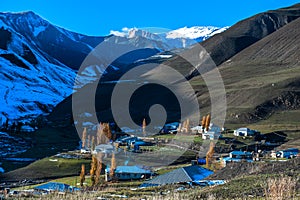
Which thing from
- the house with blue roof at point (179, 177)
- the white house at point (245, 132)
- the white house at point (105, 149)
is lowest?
the house with blue roof at point (179, 177)

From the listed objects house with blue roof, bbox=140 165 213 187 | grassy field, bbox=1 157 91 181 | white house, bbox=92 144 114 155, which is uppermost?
white house, bbox=92 144 114 155

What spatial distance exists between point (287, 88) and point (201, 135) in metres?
51.6

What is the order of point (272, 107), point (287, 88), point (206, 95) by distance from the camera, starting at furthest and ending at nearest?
point (206, 95)
point (287, 88)
point (272, 107)

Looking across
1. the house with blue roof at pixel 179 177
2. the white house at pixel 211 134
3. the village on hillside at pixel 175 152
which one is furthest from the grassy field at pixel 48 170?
the white house at pixel 211 134

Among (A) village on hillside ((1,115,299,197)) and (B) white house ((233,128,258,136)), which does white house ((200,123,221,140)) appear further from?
(B) white house ((233,128,258,136))

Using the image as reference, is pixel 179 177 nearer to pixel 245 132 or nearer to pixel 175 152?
Answer: pixel 175 152

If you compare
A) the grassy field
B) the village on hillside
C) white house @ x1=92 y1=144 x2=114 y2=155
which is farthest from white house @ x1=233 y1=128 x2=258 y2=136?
the grassy field

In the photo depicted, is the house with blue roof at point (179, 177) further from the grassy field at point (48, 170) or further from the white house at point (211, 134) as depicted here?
the white house at point (211, 134)

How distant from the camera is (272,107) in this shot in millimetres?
118750

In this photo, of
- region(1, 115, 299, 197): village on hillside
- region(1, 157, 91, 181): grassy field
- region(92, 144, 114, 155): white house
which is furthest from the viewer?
region(92, 144, 114, 155): white house

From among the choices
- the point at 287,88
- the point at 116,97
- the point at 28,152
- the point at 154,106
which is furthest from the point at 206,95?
the point at 28,152

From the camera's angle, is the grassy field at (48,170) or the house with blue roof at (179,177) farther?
the grassy field at (48,170)

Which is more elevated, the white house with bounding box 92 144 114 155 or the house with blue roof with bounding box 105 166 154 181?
the white house with bounding box 92 144 114 155

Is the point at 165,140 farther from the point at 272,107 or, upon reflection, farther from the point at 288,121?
the point at 272,107
